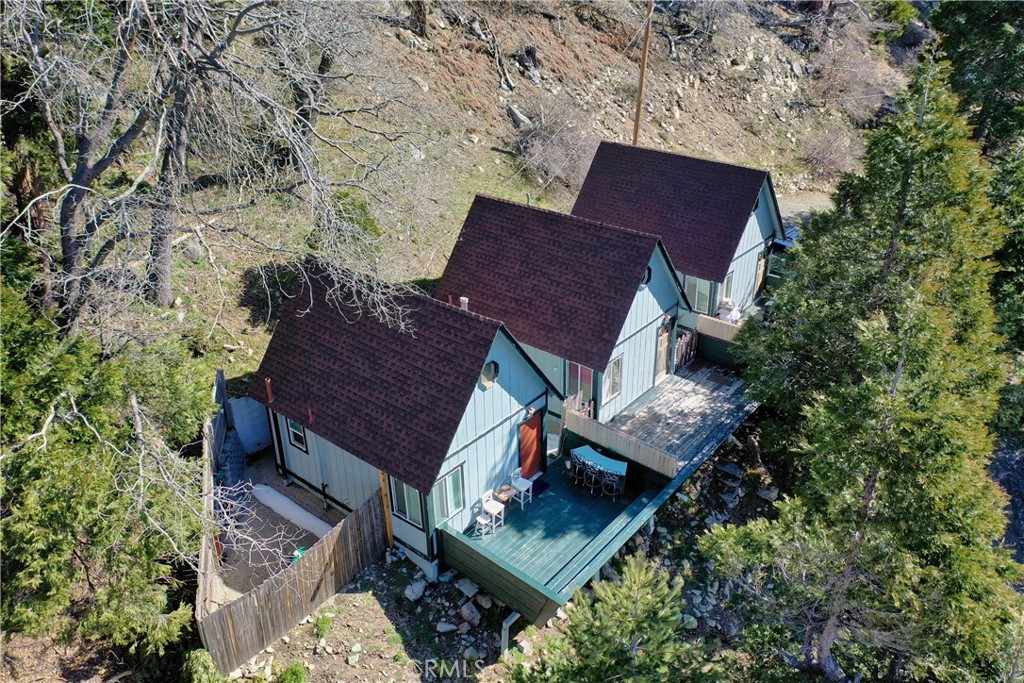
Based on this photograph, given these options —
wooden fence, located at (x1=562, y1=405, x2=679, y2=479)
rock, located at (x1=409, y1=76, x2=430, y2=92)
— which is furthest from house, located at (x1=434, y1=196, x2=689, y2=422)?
rock, located at (x1=409, y1=76, x2=430, y2=92)

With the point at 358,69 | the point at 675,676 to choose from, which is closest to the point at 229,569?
the point at 675,676

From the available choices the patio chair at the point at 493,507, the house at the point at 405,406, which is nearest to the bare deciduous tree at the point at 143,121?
the house at the point at 405,406

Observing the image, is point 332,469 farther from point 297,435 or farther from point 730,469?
point 730,469

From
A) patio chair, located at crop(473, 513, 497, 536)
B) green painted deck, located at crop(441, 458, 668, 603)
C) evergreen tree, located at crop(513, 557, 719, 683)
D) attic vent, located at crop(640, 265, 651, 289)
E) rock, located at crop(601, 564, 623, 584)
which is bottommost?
rock, located at crop(601, 564, 623, 584)

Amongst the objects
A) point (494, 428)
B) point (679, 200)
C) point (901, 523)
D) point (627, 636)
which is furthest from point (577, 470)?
point (679, 200)

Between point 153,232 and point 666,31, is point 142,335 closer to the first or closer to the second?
point 153,232

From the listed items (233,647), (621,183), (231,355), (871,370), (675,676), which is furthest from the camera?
(621,183)

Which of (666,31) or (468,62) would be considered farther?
(666,31)

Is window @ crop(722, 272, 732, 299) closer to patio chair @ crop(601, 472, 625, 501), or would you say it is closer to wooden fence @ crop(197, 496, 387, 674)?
patio chair @ crop(601, 472, 625, 501)
